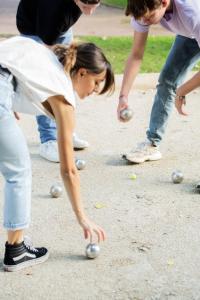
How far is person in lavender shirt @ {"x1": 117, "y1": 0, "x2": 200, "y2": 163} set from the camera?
4.16 meters

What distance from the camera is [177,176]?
493 centimetres

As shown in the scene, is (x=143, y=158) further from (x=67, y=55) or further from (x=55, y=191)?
(x=67, y=55)

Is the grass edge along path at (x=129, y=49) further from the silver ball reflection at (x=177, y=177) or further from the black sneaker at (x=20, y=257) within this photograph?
the black sneaker at (x=20, y=257)

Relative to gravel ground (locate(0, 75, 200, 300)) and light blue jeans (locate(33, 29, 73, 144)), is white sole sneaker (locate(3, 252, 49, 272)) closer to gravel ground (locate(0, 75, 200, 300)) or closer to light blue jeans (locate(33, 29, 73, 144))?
gravel ground (locate(0, 75, 200, 300))

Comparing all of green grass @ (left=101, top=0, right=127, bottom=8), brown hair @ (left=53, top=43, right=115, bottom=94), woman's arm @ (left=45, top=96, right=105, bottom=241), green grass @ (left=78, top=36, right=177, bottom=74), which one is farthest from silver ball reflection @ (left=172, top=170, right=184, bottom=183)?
green grass @ (left=101, top=0, right=127, bottom=8)

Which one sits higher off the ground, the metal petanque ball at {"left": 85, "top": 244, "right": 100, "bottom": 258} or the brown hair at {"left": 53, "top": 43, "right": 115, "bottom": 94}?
the brown hair at {"left": 53, "top": 43, "right": 115, "bottom": 94}

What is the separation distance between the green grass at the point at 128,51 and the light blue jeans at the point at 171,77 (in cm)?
268

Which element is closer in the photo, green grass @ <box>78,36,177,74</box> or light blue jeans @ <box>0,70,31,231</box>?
light blue jeans @ <box>0,70,31,231</box>

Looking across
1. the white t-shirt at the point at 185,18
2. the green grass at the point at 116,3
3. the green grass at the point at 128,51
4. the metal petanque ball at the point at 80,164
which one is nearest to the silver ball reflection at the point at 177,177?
the metal petanque ball at the point at 80,164

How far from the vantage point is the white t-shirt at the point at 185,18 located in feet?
13.8

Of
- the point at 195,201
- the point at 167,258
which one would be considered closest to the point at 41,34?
the point at 195,201

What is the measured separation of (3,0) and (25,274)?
41.4ft

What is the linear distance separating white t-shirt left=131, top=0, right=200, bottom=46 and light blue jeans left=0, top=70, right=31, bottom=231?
138cm

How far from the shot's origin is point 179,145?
19.0 ft
